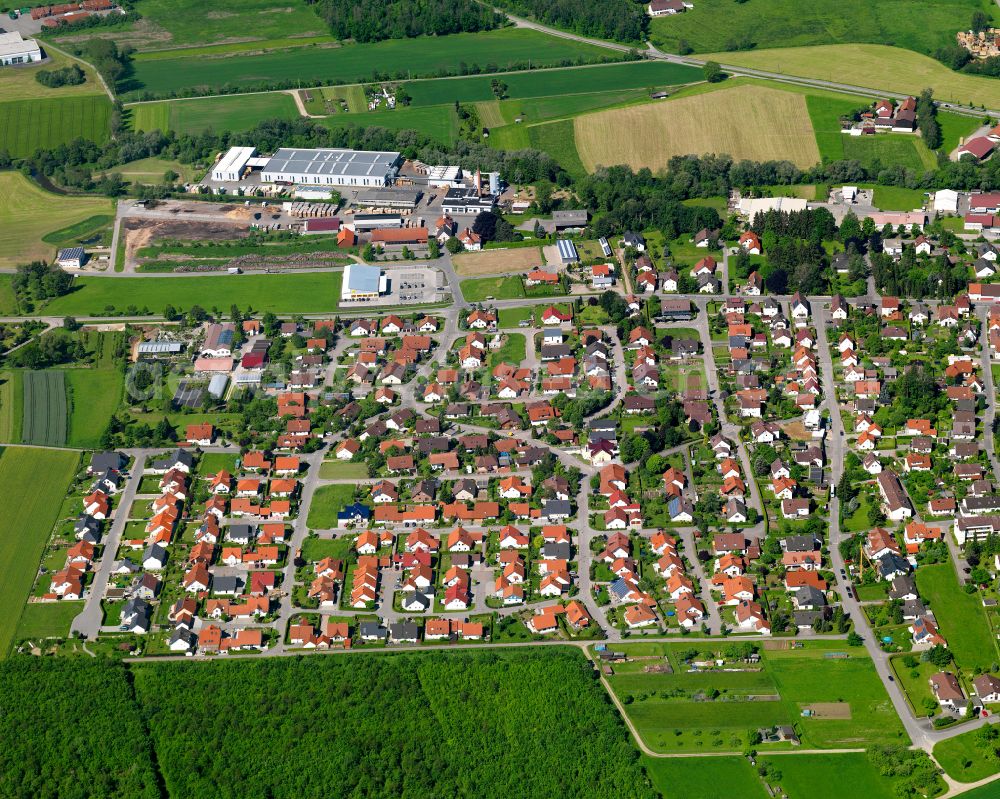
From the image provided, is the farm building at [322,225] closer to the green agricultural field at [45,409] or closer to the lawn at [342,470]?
the green agricultural field at [45,409]

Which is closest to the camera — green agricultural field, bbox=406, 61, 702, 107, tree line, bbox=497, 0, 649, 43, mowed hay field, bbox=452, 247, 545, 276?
mowed hay field, bbox=452, 247, 545, 276

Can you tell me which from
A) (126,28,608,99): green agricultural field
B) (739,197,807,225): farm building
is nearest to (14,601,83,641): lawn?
(739,197,807,225): farm building

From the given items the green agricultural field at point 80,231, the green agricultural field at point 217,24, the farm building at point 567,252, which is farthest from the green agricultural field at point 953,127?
the green agricultural field at point 80,231

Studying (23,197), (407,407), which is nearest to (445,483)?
(407,407)

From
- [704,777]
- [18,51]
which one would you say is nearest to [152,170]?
[18,51]

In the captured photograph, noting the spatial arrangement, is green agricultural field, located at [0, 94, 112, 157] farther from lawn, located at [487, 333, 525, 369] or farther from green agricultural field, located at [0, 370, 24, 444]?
lawn, located at [487, 333, 525, 369]

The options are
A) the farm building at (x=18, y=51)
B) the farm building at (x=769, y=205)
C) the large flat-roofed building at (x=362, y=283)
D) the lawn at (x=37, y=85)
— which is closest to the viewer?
the large flat-roofed building at (x=362, y=283)
